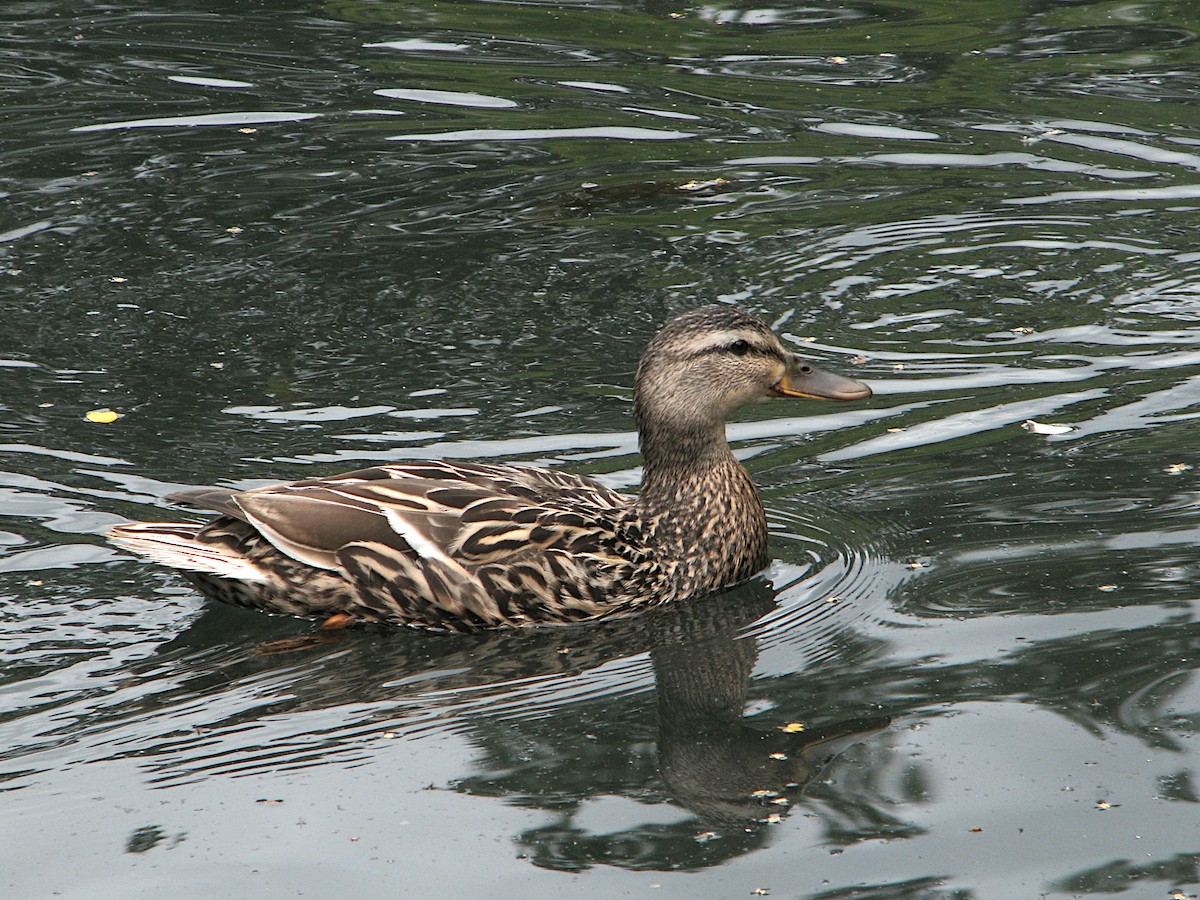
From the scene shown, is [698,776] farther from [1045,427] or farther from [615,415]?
[1045,427]

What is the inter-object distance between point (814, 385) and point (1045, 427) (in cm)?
150

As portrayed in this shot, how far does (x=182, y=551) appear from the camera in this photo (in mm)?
7273

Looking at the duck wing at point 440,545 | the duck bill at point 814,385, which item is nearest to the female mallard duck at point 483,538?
the duck wing at point 440,545

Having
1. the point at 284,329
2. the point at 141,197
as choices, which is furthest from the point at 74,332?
the point at 141,197

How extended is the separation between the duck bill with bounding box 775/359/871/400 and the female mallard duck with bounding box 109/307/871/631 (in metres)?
0.32

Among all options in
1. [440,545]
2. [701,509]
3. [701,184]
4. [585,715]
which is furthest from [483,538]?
[701,184]

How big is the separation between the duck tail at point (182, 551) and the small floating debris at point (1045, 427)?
3.80 meters

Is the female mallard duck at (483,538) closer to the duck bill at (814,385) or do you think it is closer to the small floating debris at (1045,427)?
the duck bill at (814,385)

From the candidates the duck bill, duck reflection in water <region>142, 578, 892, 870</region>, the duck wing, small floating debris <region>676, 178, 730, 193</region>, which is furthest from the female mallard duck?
small floating debris <region>676, 178, 730, 193</region>

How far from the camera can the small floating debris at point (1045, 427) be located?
8.88m

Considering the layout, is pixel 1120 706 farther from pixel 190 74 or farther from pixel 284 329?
pixel 190 74

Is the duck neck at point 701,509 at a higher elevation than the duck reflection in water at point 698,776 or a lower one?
higher

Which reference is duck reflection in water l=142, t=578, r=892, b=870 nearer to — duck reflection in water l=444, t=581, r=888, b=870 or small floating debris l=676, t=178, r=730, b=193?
duck reflection in water l=444, t=581, r=888, b=870

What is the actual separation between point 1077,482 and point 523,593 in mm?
2657
